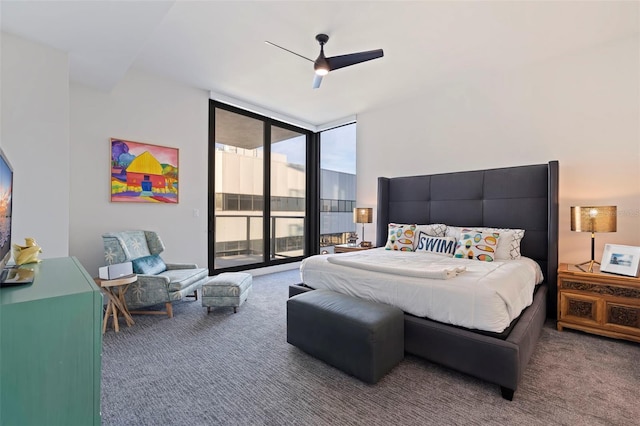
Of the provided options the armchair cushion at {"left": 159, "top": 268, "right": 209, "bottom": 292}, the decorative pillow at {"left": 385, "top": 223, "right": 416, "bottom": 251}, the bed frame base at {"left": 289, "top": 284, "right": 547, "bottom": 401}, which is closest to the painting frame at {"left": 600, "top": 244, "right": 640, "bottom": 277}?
the bed frame base at {"left": 289, "top": 284, "right": 547, "bottom": 401}

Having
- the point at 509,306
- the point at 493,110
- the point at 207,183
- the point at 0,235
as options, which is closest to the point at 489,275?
the point at 509,306

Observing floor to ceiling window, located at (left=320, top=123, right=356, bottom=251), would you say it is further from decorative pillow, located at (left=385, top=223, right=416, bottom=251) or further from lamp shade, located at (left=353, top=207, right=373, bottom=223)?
decorative pillow, located at (left=385, top=223, right=416, bottom=251)

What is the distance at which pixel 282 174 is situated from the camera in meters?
5.52

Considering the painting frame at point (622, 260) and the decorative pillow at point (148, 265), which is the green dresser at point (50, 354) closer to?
the decorative pillow at point (148, 265)

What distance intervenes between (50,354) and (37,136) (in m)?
2.42

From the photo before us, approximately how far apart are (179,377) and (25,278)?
123cm

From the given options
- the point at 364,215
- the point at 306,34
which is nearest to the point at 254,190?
the point at 364,215

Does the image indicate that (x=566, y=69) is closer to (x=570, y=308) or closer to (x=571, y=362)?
(x=570, y=308)

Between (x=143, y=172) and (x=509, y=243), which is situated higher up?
(x=143, y=172)

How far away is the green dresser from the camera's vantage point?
92 cm

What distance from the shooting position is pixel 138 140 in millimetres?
3682

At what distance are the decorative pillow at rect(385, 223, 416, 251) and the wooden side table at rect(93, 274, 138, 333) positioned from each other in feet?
10.0

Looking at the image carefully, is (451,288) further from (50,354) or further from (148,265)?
(148,265)

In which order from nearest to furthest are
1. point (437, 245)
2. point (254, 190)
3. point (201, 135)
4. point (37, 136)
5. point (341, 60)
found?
point (37, 136)
point (341, 60)
point (437, 245)
point (201, 135)
point (254, 190)
